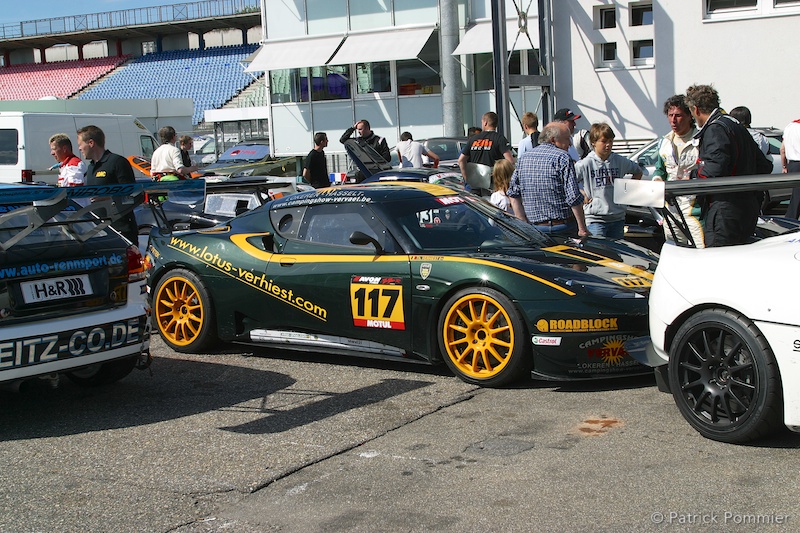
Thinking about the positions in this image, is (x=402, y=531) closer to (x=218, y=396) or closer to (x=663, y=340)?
(x=663, y=340)

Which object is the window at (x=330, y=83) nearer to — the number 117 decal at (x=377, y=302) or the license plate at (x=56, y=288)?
the number 117 decal at (x=377, y=302)

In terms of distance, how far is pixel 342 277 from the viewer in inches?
260

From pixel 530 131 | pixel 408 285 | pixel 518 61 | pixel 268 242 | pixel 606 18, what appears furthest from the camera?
pixel 518 61

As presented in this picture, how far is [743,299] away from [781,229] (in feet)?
13.3

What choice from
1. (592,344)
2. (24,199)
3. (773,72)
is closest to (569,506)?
(592,344)

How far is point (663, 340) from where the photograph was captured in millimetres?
4934

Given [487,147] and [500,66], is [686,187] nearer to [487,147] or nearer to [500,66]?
[487,147]

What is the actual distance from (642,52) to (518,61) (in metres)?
3.52

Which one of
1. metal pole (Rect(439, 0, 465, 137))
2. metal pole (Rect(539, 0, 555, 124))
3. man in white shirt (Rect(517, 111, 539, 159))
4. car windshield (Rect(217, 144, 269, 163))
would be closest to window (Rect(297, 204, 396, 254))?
man in white shirt (Rect(517, 111, 539, 159))

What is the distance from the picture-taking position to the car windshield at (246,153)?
27.6m

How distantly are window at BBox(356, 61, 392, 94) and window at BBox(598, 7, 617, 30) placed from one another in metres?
6.28

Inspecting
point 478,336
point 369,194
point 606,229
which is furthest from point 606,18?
point 478,336

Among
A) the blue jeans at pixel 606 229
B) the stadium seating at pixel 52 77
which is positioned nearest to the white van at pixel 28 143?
the blue jeans at pixel 606 229
